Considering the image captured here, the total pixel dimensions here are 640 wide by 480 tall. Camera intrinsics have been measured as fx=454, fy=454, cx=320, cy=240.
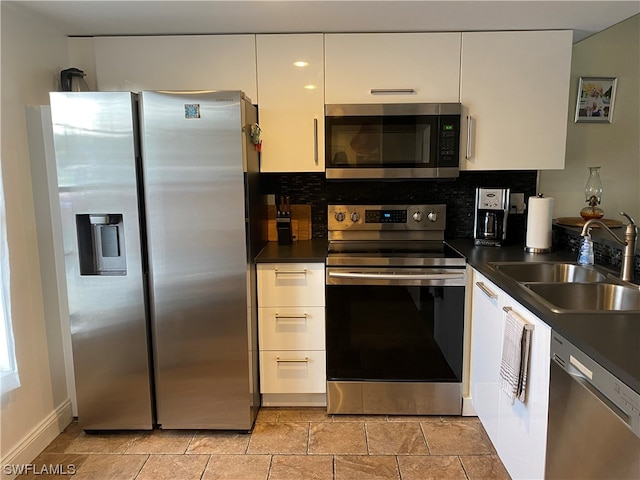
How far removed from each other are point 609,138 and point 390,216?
4.94 ft

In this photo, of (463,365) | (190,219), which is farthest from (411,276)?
(190,219)

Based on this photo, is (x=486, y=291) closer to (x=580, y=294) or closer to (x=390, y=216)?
(x=580, y=294)

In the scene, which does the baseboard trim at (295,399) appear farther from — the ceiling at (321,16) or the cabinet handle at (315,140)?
the ceiling at (321,16)

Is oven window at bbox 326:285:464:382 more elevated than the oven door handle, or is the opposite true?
the oven door handle

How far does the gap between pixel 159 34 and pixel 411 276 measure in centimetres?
186

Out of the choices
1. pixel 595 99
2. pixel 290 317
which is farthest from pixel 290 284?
pixel 595 99

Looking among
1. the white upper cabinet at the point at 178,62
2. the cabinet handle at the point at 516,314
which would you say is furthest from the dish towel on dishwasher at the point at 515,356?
the white upper cabinet at the point at 178,62

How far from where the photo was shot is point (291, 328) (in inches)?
95.7

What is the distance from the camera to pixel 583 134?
2875 mm

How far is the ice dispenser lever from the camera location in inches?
85.6

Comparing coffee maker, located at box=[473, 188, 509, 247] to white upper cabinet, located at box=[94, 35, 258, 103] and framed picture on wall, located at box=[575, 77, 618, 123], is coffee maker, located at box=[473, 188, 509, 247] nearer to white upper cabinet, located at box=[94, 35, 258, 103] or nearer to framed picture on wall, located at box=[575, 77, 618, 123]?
framed picture on wall, located at box=[575, 77, 618, 123]

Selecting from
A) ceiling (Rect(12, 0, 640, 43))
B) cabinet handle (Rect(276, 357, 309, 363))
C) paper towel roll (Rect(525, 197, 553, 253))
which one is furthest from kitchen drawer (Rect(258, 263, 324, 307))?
ceiling (Rect(12, 0, 640, 43))

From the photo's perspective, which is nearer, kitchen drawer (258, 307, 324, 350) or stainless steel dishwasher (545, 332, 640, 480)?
stainless steel dishwasher (545, 332, 640, 480)

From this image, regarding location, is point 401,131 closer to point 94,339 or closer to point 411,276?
point 411,276
